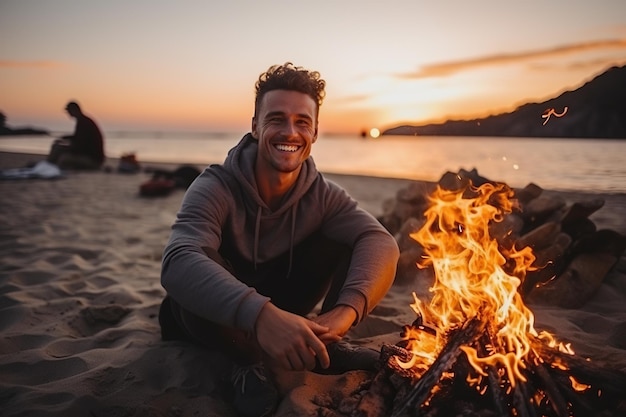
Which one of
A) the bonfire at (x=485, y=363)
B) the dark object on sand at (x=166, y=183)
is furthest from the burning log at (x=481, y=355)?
the dark object on sand at (x=166, y=183)

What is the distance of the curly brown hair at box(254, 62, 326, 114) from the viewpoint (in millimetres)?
3047

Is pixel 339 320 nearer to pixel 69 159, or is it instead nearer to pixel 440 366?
pixel 440 366

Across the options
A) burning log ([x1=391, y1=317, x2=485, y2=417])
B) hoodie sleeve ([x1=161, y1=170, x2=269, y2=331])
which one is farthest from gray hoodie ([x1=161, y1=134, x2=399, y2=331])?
burning log ([x1=391, y1=317, x2=485, y2=417])

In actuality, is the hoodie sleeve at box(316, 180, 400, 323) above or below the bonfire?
above

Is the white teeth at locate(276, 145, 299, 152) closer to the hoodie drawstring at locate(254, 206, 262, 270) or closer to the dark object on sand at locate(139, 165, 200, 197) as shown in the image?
the hoodie drawstring at locate(254, 206, 262, 270)

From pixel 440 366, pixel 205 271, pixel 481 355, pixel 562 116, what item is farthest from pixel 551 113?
pixel 205 271

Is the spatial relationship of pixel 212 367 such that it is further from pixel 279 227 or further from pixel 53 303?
pixel 53 303

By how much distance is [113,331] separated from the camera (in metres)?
3.63

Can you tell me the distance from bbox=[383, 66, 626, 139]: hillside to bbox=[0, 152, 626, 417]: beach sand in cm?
174

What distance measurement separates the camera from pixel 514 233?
4699 millimetres

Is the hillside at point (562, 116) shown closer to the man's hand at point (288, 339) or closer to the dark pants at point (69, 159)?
the man's hand at point (288, 339)

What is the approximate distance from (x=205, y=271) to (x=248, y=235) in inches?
29.6

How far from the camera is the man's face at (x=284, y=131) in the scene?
3.01 metres

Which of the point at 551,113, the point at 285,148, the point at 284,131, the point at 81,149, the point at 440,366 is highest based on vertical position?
the point at 551,113
